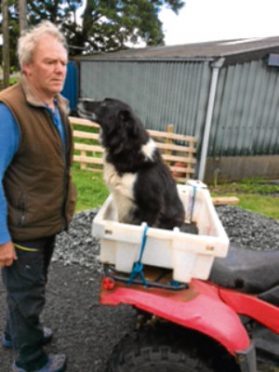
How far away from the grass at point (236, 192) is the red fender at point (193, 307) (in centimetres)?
424

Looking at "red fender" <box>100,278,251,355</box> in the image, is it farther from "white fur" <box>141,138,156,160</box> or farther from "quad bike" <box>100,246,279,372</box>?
"white fur" <box>141,138,156,160</box>

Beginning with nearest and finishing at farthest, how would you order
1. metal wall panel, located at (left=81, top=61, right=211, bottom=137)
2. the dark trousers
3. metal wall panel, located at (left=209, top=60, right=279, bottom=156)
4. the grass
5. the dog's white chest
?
the dark trousers → the dog's white chest → the grass → metal wall panel, located at (left=209, top=60, right=279, bottom=156) → metal wall panel, located at (left=81, top=61, right=211, bottom=137)

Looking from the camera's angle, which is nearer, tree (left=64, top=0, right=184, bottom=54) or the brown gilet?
the brown gilet

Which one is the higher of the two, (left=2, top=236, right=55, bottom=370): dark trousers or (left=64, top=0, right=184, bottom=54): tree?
(left=64, top=0, right=184, bottom=54): tree

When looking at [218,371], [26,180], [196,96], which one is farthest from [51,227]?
[196,96]

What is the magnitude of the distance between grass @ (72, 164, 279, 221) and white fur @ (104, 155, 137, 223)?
3396 millimetres

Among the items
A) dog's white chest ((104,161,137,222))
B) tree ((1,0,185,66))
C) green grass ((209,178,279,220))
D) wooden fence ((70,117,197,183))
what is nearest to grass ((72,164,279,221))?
green grass ((209,178,279,220))

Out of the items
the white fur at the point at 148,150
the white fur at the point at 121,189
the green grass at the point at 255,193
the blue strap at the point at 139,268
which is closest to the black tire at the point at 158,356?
the blue strap at the point at 139,268

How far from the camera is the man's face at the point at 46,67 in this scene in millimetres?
2041

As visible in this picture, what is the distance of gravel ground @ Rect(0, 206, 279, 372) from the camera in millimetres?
2932

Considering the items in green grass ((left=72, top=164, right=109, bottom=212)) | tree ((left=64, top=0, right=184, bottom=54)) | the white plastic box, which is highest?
tree ((left=64, top=0, right=184, bottom=54))

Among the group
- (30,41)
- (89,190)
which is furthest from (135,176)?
(89,190)

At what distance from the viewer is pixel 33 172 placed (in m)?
2.15

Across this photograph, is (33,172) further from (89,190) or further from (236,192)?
(236,192)
